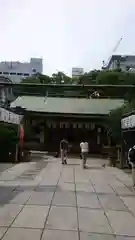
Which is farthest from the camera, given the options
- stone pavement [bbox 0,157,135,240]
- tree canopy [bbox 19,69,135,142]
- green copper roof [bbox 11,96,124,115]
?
green copper roof [bbox 11,96,124,115]

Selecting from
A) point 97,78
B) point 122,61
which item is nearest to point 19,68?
point 122,61

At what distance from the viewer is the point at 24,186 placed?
38.3ft

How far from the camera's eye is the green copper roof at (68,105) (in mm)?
30750

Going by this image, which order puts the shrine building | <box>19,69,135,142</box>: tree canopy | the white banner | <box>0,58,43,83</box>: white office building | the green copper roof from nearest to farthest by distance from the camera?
the white banner → <box>19,69,135,142</box>: tree canopy → the shrine building → the green copper roof → <box>0,58,43,83</box>: white office building

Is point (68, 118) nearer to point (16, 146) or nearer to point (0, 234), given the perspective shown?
point (16, 146)

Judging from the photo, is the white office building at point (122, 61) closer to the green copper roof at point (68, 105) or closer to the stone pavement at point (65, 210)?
the green copper roof at point (68, 105)

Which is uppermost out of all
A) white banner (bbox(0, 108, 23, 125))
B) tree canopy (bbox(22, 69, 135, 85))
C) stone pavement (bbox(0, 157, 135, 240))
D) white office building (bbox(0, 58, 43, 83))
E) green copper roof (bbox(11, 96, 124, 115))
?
white office building (bbox(0, 58, 43, 83))

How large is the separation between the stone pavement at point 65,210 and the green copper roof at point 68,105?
17.6 meters

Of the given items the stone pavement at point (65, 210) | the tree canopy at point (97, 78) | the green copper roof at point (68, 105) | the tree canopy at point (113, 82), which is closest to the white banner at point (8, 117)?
the stone pavement at point (65, 210)

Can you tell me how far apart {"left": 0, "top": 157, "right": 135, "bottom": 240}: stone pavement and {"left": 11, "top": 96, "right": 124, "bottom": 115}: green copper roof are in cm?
1761

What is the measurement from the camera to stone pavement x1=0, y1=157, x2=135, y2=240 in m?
6.26

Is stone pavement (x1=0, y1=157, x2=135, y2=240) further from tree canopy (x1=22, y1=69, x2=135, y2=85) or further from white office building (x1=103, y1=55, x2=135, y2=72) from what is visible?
white office building (x1=103, y1=55, x2=135, y2=72)

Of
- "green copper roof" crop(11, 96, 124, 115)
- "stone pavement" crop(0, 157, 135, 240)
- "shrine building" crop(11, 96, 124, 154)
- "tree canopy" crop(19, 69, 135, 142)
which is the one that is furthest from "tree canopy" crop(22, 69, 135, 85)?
"stone pavement" crop(0, 157, 135, 240)

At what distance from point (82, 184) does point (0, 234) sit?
7078 millimetres
